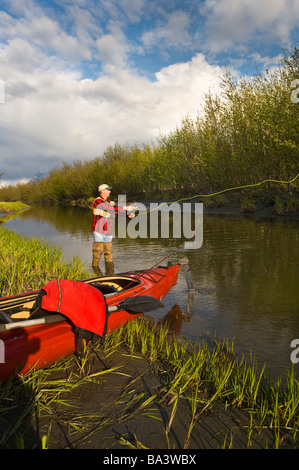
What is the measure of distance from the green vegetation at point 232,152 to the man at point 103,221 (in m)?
11.3

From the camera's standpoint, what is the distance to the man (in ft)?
28.9

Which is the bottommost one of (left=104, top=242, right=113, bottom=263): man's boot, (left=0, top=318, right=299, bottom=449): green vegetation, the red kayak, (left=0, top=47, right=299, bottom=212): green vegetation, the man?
(left=0, top=318, right=299, bottom=449): green vegetation

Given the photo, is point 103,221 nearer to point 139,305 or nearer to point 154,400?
point 139,305

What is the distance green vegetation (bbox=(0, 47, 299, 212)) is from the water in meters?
6.05

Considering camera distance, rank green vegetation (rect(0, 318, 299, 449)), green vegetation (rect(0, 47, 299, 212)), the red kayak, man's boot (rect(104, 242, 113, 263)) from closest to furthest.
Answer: green vegetation (rect(0, 318, 299, 449)) < the red kayak < man's boot (rect(104, 242, 113, 263)) < green vegetation (rect(0, 47, 299, 212))

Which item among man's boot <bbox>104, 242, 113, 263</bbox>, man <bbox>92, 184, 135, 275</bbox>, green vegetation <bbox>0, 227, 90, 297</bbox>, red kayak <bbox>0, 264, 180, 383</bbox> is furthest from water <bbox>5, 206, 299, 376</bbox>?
green vegetation <bbox>0, 227, 90, 297</bbox>

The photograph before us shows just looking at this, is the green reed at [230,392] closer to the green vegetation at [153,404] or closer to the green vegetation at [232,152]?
the green vegetation at [153,404]

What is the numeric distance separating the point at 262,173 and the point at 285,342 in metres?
19.7

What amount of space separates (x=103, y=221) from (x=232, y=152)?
1881 cm

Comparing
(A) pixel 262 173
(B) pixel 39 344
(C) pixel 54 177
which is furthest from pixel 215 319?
(C) pixel 54 177

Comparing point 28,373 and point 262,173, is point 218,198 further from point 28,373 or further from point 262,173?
point 28,373

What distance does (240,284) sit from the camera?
8219mm

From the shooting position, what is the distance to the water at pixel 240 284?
526cm

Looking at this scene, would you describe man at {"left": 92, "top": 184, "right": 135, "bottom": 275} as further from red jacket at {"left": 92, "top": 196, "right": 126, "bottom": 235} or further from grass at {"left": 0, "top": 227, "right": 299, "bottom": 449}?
grass at {"left": 0, "top": 227, "right": 299, "bottom": 449}
